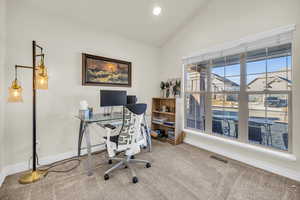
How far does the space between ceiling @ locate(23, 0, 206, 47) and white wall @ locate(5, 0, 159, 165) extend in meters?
0.16

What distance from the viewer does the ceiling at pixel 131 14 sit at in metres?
2.33

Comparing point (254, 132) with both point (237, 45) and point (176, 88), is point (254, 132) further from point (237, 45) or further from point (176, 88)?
point (176, 88)

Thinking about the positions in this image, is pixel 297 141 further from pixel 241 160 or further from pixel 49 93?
pixel 49 93

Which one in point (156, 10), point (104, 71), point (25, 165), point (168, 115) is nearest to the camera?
point (25, 165)

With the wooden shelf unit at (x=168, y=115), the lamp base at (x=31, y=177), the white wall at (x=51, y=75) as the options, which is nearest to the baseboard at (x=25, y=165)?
the white wall at (x=51, y=75)

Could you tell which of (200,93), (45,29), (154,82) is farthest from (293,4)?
(45,29)

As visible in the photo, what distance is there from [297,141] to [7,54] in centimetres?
449

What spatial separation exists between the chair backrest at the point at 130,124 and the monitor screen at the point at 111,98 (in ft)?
3.17

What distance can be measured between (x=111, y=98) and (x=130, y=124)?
3.49 feet

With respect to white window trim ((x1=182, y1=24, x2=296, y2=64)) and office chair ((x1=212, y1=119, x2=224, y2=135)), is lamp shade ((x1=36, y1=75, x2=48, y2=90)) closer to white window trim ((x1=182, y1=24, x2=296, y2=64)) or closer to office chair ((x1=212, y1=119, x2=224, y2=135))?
white window trim ((x1=182, y1=24, x2=296, y2=64))

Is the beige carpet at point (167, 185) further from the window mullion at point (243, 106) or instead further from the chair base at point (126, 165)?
the window mullion at point (243, 106)

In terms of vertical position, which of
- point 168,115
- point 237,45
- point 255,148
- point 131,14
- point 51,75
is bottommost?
point 255,148

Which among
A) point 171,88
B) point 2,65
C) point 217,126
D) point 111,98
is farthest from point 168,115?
point 2,65

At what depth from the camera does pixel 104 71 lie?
294 cm
